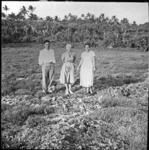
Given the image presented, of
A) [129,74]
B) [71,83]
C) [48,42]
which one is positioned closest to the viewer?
[48,42]

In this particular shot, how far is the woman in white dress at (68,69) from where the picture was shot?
5879 millimetres

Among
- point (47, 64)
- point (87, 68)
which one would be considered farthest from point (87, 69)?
point (47, 64)

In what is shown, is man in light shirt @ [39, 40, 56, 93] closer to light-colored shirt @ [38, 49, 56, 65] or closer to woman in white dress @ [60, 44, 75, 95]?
light-colored shirt @ [38, 49, 56, 65]

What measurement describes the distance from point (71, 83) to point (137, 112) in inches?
70.6

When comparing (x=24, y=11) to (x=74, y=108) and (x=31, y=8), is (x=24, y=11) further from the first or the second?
(x=74, y=108)

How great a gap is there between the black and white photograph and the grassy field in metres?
0.02

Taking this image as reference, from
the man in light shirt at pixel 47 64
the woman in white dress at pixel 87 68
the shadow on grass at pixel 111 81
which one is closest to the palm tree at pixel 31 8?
the man in light shirt at pixel 47 64

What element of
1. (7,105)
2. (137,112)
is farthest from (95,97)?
(7,105)

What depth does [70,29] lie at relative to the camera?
5.79 metres

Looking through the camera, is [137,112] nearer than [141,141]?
No

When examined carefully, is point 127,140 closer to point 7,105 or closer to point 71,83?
point 71,83

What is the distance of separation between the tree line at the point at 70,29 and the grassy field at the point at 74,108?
Answer: 0.23 meters

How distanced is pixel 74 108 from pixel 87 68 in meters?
1.24

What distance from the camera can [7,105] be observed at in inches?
201
